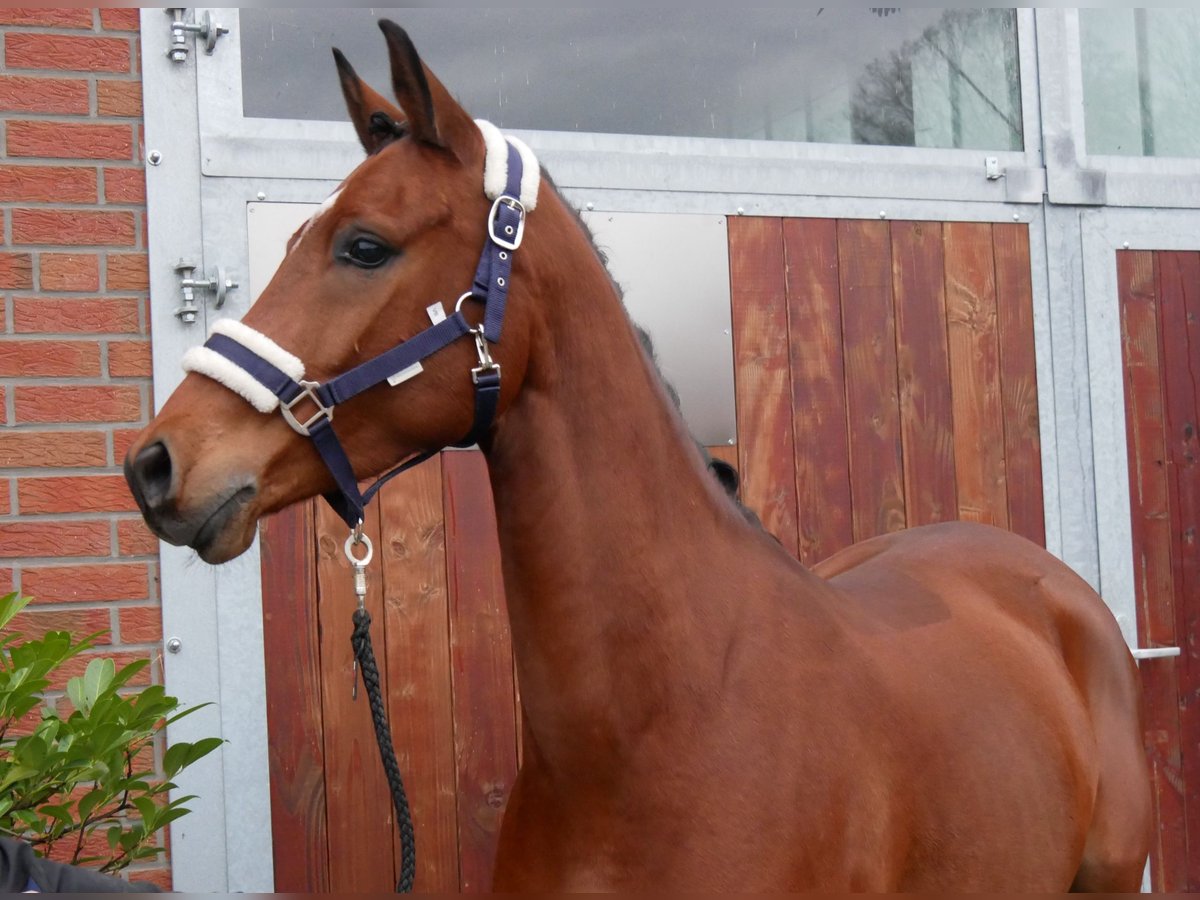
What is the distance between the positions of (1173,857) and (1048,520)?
3.96ft

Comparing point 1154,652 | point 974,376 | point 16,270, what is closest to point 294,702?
point 16,270

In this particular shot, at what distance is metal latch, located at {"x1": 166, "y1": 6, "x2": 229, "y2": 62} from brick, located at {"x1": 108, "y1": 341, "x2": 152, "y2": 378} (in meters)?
0.75

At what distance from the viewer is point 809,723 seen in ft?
6.30

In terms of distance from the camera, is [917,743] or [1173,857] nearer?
[917,743]

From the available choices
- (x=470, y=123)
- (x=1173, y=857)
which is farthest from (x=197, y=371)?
(x=1173, y=857)

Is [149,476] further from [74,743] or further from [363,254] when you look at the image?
[74,743]

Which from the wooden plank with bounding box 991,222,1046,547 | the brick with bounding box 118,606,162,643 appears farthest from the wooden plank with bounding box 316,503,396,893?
the wooden plank with bounding box 991,222,1046,547

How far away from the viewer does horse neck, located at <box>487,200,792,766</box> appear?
72.1 inches

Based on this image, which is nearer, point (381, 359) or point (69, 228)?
point (381, 359)

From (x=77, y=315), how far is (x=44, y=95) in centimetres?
56

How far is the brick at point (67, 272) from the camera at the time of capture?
2.97 metres

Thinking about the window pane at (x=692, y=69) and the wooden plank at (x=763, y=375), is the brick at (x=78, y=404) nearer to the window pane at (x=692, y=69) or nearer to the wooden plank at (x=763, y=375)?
the window pane at (x=692, y=69)

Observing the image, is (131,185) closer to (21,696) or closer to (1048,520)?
(21,696)

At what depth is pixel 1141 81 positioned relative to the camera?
4.15m
